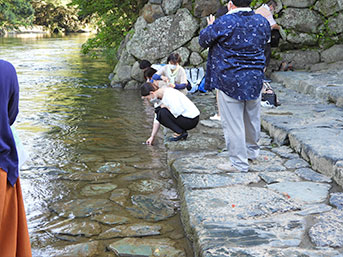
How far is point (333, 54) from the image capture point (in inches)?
378

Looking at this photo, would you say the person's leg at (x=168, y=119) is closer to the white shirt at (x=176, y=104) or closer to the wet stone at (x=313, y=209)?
the white shirt at (x=176, y=104)

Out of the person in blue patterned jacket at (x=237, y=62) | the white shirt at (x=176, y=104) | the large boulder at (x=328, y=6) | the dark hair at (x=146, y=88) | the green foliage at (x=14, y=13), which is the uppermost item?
the large boulder at (x=328, y=6)

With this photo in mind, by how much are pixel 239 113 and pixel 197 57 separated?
→ 680cm

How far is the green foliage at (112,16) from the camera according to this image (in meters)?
12.2

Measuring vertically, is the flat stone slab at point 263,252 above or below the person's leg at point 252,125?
below

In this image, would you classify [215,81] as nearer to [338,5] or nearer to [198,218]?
[198,218]

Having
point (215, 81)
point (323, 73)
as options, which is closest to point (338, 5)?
point (323, 73)

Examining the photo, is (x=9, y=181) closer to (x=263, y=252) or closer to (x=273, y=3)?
(x=263, y=252)

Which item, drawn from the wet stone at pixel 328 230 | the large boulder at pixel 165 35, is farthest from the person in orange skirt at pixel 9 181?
the large boulder at pixel 165 35

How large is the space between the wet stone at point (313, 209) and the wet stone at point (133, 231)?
1.18 m

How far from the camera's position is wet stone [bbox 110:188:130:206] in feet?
13.7

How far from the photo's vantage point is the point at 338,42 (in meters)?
9.66

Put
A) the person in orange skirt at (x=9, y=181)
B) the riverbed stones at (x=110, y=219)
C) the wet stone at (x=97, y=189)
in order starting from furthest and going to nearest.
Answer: the wet stone at (x=97, y=189) < the riverbed stones at (x=110, y=219) < the person in orange skirt at (x=9, y=181)

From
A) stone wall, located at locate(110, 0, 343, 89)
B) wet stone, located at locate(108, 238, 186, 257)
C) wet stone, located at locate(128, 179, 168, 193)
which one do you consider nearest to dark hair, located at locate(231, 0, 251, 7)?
wet stone, located at locate(128, 179, 168, 193)
